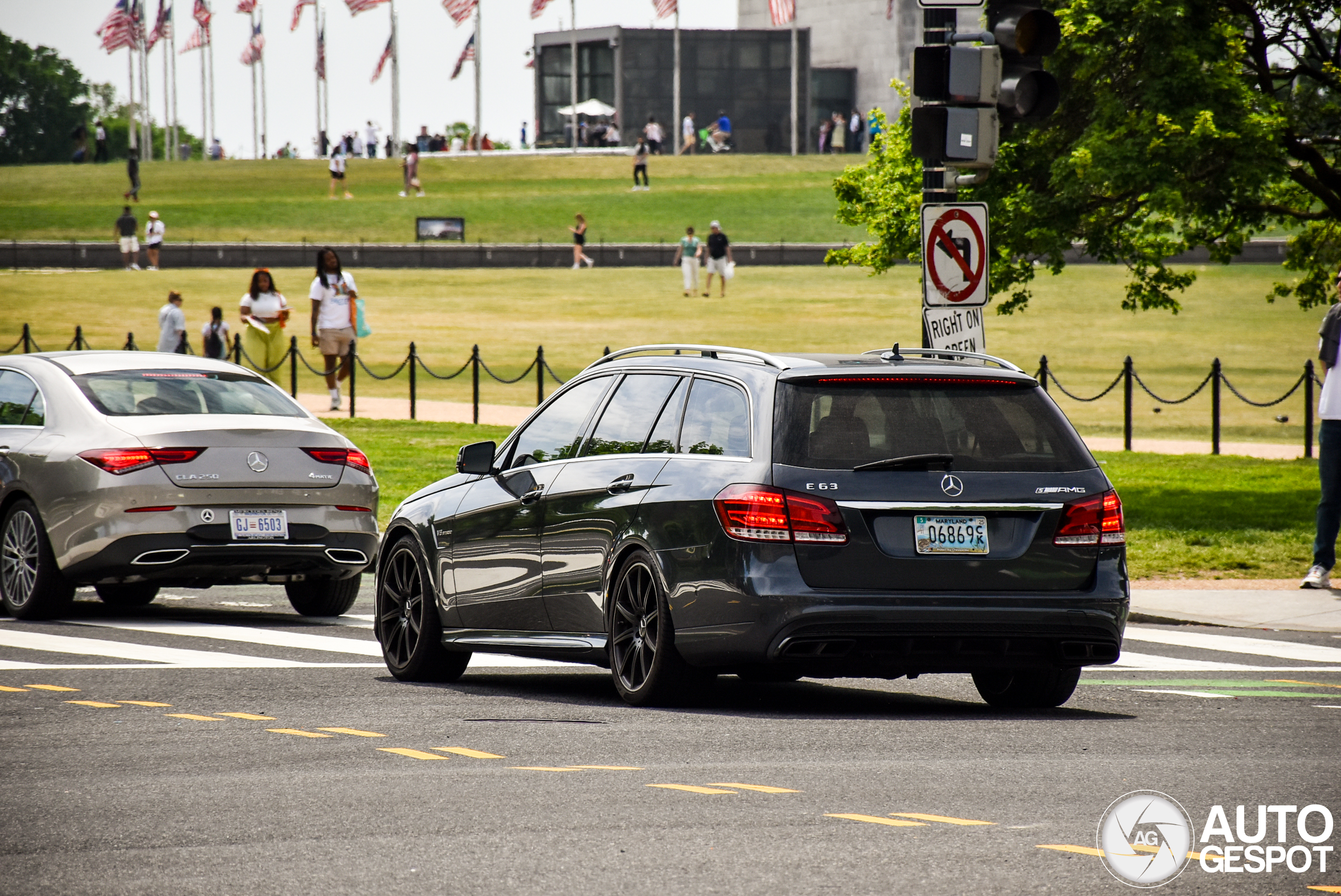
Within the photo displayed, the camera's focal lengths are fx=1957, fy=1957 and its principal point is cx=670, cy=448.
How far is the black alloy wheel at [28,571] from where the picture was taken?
37.4 feet

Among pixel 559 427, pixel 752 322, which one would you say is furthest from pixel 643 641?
pixel 752 322

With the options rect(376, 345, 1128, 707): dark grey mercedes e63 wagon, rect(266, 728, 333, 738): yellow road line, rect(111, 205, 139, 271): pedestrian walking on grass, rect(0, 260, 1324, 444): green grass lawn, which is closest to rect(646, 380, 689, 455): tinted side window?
rect(376, 345, 1128, 707): dark grey mercedes e63 wagon

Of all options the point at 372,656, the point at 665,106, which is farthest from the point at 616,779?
the point at 665,106

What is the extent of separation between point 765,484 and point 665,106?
91164 millimetres

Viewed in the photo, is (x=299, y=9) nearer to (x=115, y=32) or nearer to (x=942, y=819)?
(x=115, y=32)

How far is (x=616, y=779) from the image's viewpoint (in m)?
6.38

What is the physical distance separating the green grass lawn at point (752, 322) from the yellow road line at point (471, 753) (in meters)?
19.6

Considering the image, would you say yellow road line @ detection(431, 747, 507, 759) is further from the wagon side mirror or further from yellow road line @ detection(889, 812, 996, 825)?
the wagon side mirror

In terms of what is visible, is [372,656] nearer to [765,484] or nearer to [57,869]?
[765,484]

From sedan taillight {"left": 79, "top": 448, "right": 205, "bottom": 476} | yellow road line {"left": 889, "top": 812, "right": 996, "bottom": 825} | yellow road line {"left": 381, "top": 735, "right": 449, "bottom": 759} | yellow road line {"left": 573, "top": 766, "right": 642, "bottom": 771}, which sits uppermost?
sedan taillight {"left": 79, "top": 448, "right": 205, "bottom": 476}

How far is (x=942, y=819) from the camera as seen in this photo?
5.75 metres

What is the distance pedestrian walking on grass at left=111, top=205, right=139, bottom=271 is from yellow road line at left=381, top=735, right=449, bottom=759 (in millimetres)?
45004

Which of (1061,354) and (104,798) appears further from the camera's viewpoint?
(1061,354)

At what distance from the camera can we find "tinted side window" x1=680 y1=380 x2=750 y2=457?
25.9 feet
